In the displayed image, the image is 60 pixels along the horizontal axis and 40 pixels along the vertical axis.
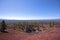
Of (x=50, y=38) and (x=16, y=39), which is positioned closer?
(x=50, y=38)

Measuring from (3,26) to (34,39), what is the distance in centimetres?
471

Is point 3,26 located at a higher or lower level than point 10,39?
higher

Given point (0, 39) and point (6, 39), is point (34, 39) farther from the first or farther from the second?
point (0, 39)

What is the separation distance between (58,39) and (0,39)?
4.00m

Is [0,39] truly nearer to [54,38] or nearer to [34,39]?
[34,39]

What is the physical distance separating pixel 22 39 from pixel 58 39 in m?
2.52

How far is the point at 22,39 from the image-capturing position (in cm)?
704

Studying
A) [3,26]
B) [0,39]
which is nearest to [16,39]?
[0,39]

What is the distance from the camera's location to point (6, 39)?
22.5ft

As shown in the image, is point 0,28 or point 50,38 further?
point 0,28

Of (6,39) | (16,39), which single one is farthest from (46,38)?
(6,39)

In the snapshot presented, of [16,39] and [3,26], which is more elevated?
[3,26]

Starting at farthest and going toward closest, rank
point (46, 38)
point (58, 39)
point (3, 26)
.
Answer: point (3, 26), point (46, 38), point (58, 39)

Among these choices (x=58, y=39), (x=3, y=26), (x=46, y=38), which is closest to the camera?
(x=58, y=39)
